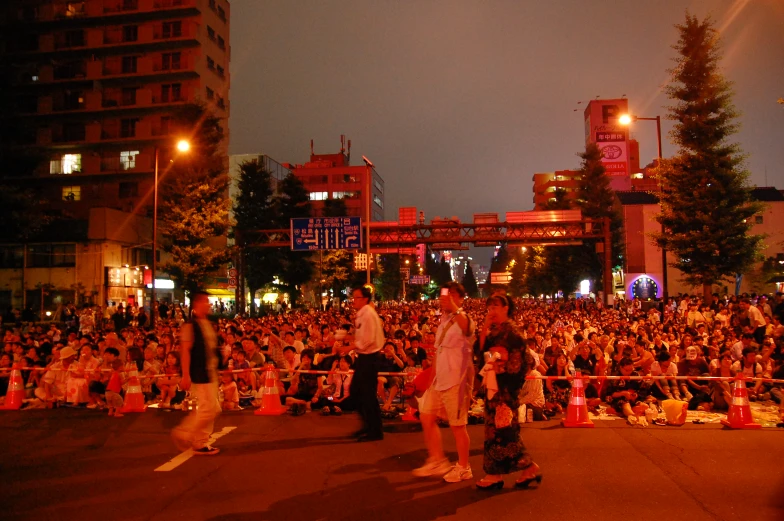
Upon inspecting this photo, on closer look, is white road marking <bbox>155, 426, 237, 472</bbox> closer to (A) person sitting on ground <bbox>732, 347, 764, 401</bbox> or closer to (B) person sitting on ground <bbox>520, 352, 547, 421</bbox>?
(B) person sitting on ground <bbox>520, 352, 547, 421</bbox>

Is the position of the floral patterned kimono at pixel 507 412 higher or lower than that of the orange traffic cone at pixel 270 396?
higher

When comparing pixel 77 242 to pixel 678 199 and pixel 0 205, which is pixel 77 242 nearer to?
pixel 0 205

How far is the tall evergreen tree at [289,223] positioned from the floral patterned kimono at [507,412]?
3641 centimetres

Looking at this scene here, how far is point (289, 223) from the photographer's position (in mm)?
42219

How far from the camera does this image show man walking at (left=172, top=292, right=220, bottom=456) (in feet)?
22.6

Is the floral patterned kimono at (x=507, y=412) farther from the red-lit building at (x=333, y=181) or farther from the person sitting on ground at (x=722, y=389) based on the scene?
the red-lit building at (x=333, y=181)

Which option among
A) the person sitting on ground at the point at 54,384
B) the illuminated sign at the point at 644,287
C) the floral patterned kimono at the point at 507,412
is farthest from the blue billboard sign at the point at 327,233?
the illuminated sign at the point at 644,287

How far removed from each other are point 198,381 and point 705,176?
23.8m

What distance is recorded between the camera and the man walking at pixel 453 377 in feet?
19.1

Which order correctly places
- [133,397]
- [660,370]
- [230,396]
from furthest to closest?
[660,370] → [230,396] → [133,397]

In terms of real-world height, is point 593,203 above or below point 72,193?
below

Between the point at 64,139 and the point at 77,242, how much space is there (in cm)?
1814

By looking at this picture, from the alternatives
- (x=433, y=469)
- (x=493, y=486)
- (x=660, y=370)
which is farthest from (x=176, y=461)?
(x=660, y=370)

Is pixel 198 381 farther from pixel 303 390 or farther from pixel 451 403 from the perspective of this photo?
pixel 303 390
